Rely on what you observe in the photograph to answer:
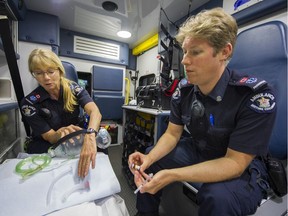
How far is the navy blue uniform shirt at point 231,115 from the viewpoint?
58 cm

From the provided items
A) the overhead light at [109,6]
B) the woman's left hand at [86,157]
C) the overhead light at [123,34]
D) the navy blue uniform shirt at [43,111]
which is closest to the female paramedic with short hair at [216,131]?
the woman's left hand at [86,157]

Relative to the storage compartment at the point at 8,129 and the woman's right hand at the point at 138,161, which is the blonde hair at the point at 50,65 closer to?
the storage compartment at the point at 8,129

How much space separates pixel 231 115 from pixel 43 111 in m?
1.16

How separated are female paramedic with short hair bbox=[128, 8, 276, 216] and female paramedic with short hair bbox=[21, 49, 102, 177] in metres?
0.51

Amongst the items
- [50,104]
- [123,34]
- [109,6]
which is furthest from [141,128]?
[123,34]

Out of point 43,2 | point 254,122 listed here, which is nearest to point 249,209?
point 254,122

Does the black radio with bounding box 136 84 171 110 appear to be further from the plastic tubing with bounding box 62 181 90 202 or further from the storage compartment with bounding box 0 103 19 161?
the storage compartment with bounding box 0 103 19 161

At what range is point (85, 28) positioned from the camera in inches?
95.7

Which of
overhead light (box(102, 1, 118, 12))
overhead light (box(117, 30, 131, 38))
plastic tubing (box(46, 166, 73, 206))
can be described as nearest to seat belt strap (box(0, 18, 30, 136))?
plastic tubing (box(46, 166, 73, 206))

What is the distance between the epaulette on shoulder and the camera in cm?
62

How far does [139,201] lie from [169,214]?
44cm

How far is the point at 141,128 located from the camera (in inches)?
62.7

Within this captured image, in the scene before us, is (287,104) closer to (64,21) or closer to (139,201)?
(139,201)

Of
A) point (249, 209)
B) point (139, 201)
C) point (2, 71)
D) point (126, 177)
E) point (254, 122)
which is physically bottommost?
point (126, 177)
